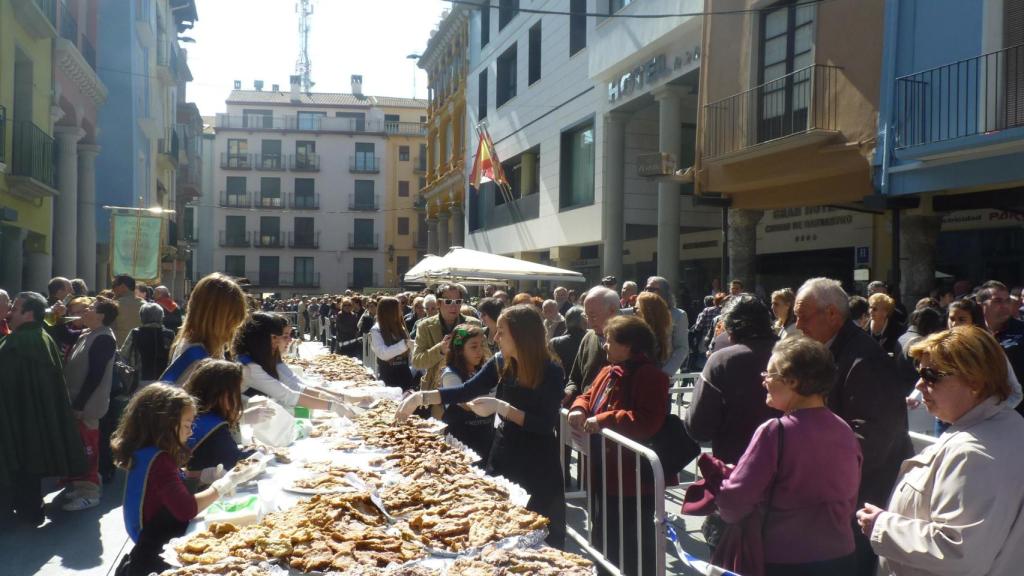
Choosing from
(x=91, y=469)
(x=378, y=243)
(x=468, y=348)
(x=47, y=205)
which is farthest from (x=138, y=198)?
(x=378, y=243)

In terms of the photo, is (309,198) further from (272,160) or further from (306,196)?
(272,160)

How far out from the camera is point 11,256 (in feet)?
50.0

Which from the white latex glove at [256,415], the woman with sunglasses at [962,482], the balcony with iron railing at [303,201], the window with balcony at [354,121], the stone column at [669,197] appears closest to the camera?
the woman with sunglasses at [962,482]

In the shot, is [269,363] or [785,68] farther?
[785,68]

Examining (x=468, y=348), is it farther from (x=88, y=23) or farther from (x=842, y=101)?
(x=88, y=23)

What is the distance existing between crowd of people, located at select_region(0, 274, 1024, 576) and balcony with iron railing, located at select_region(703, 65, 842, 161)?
6.42 m

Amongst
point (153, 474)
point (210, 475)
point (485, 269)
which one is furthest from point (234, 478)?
point (485, 269)

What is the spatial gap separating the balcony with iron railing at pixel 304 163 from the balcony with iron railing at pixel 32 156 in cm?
5114

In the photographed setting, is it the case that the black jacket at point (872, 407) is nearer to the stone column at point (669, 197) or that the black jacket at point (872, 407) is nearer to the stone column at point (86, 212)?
the stone column at point (669, 197)

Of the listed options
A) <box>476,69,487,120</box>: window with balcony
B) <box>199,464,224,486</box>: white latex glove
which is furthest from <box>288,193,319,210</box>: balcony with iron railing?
<box>199,464,224,486</box>: white latex glove

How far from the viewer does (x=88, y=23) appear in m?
20.9

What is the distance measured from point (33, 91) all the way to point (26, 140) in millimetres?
1275

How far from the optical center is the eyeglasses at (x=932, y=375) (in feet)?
9.31

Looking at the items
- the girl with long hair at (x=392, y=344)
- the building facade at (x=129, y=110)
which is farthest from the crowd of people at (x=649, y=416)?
the building facade at (x=129, y=110)
